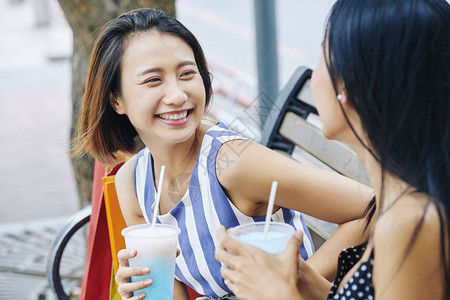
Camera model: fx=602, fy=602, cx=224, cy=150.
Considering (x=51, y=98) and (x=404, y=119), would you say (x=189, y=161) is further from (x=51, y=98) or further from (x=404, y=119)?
(x=51, y=98)

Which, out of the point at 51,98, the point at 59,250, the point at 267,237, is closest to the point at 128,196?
the point at 59,250

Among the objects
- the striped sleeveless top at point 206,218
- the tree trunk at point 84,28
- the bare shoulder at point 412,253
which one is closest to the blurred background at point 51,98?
the tree trunk at point 84,28

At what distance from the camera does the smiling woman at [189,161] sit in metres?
1.71

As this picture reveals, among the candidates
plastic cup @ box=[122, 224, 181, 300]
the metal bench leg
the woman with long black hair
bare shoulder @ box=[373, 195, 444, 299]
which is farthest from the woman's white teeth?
the metal bench leg

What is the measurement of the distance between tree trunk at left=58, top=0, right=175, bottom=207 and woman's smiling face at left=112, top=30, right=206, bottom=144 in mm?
987

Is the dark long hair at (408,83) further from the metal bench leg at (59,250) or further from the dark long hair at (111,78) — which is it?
the metal bench leg at (59,250)

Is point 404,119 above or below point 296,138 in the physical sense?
above

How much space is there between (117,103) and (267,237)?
0.87 m

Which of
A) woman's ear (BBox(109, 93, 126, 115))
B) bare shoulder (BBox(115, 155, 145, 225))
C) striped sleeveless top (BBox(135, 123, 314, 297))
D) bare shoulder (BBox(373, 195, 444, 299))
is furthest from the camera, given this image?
bare shoulder (BBox(115, 155, 145, 225))

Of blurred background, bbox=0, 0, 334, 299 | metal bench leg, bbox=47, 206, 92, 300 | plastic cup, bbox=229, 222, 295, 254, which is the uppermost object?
plastic cup, bbox=229, 222, 295, 254

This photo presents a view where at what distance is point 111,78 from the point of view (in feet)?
6.22

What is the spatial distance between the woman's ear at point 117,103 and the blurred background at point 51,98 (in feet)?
1.29

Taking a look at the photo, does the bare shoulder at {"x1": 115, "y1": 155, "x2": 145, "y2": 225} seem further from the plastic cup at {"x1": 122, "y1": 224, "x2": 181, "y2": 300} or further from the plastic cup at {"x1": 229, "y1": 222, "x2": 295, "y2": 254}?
the plastic cup at {"x1": 229, "y1": 222, "x2": 295, "y2": 254}

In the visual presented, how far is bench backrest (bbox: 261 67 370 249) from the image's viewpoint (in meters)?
2.25
